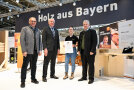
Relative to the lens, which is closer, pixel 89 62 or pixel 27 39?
pixel 27 39

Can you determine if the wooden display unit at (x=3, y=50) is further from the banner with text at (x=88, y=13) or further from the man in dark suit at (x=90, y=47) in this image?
the man in dark suit at (x=90, y=47)

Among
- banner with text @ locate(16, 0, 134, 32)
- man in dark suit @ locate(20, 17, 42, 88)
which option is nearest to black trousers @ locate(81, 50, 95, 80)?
man in dark suit @ locate(20, 17, 42, 88)

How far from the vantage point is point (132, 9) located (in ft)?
14.2

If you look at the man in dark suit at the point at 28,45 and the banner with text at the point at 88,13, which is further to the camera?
the banner with text at the point at 88,13

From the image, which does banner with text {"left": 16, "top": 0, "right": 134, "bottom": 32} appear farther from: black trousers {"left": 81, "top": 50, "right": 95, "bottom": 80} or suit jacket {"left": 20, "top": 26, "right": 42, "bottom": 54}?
suit jacket {"left": 20, "top": 26, "right": 42, "bottom": 54}

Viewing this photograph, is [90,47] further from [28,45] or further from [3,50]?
[3,50]

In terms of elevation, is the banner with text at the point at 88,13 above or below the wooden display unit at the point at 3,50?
above

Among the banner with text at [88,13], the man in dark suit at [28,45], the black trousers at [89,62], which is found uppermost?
the banner with text at [88,13]

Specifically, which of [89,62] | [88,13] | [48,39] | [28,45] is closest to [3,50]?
[48,39]

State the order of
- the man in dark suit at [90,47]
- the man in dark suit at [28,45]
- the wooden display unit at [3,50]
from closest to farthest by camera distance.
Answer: the man in dark suit at [28,45] < the man in dark suit at [90,47] < the wooden display unit at [3,50]

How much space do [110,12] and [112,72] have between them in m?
2.14

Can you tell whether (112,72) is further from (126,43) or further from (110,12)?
(110,12)

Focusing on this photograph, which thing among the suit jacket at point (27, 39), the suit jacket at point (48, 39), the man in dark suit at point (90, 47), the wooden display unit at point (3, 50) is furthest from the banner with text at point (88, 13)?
the suit jacket at point (27, 39)

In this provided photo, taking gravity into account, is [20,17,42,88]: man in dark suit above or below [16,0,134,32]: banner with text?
below
